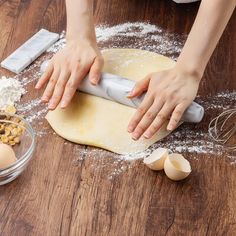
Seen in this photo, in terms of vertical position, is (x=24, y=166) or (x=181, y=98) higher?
(x=181, y=98)

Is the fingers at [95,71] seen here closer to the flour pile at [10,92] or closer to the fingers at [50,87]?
the fingers at [50,87]

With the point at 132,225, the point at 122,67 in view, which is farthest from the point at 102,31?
the point at 132,225

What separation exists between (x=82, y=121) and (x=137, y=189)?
213 millimetres

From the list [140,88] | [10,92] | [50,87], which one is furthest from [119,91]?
[10,92]

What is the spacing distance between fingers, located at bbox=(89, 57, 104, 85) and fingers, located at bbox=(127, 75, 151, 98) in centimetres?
9

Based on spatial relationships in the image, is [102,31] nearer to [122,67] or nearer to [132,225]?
[122,67]

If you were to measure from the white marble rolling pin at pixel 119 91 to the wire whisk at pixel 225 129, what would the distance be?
5 centimetres

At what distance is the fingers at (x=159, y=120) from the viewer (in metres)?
1.12

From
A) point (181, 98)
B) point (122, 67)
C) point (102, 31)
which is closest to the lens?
point (181, 98)

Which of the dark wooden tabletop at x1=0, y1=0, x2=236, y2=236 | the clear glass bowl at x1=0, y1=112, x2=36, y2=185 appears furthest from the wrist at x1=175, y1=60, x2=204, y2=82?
the clear glass bowl at x1=0, y1=112, x2=36, y2=185

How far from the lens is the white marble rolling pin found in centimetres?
115

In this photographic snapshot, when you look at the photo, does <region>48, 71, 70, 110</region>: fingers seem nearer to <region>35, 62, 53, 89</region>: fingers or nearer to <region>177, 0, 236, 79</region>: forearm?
<region>35, 62, 53, 89</region>: fingers

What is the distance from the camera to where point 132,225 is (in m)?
1.02

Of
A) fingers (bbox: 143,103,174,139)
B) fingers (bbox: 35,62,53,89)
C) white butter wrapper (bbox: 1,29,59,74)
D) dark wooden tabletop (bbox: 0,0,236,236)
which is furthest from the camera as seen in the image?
white butter wrapper (bbox: 1,29,59,74)
